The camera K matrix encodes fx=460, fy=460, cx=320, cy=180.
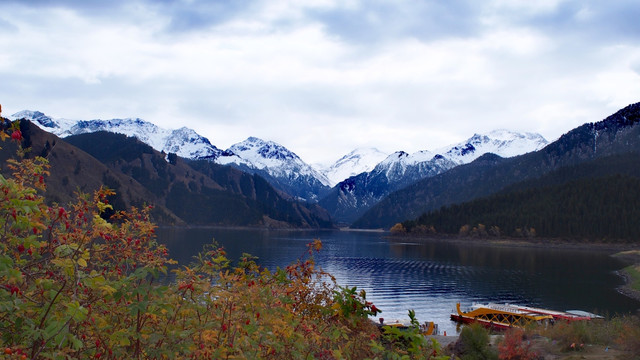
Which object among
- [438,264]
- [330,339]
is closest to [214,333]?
[330,339]

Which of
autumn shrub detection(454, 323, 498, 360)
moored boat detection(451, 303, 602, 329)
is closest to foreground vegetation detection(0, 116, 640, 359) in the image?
autumn shrub detection(454, 323, 498, 360)

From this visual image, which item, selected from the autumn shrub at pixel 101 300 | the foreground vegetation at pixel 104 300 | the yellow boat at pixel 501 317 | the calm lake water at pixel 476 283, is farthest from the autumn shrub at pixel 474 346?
the calm lake water at pixel 476 283

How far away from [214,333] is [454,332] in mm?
49949

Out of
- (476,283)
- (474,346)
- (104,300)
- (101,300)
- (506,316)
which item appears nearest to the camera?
(104,300)

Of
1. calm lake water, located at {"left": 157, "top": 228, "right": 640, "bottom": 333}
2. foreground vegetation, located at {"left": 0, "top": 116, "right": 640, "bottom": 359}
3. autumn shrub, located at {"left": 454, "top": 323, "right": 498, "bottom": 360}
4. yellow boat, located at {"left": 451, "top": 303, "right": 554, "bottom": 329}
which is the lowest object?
calm lake water, located at {"left": 157, "top": 228, "right": 640, "bottom": 333}

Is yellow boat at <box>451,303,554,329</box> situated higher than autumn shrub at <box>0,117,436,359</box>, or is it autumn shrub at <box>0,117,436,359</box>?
autumn shrub at <box>0,117,436,359</box>

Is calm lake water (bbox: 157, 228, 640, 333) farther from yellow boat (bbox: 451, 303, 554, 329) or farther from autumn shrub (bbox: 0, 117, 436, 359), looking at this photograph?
autumn shrub (bbox: 0, 117, 436, 359)

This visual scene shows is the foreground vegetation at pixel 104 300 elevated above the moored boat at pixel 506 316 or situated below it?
above

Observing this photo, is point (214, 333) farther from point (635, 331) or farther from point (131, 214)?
point (635, 331)

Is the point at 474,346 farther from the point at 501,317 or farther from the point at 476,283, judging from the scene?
the point at 476,283

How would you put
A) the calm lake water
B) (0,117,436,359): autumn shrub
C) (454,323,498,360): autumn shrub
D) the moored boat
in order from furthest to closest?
1. the calm lake water
2. the moored boat
3. (454,323,498,360): autumn shrub
4. (0,117,436,359): autumn shrub

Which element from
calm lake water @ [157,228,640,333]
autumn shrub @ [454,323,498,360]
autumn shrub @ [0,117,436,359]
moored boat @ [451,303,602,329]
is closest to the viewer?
autumn shrub @ [0,117,436,359]

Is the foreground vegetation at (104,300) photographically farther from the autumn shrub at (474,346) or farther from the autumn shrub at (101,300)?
the autumn shrub at (474,346)

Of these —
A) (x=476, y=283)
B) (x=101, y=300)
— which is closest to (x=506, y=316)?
(x=476, y=283)
